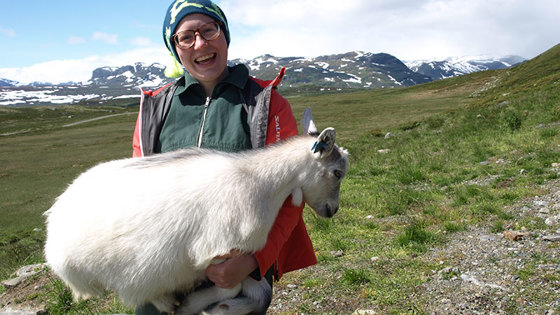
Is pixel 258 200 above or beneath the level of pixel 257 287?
above

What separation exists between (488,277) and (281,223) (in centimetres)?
399

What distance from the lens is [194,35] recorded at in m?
3.64

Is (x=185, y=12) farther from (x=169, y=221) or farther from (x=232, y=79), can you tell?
(x=169, y=221)

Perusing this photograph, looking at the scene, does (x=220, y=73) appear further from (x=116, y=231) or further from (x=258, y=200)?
(x=116, y=231)

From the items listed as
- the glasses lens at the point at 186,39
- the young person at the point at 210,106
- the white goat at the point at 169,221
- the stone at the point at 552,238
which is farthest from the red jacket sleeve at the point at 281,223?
the stone at the point at 552,238

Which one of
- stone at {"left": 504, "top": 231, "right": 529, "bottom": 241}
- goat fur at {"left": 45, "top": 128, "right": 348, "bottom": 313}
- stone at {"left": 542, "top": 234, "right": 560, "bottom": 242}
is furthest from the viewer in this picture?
stone at {"left": 504, "top": 231, "right": 529, "bottom": 241}

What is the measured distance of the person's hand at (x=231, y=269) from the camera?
9.96ft

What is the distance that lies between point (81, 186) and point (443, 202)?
346 inches

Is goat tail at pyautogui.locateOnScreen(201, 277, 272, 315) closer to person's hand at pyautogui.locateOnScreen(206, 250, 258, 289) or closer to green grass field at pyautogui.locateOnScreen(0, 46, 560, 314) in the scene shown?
person's hand at pyautogui.locateOnScreen(206, 250, 258, 289)

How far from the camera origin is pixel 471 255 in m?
6.48

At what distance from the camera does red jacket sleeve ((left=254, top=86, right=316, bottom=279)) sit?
3.30 m

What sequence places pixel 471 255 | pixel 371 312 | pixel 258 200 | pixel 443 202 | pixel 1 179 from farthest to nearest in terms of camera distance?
pixel 1 179 < pixel 443 202 < pixel 471 255 < pixel 371 312 < pixel 258 200

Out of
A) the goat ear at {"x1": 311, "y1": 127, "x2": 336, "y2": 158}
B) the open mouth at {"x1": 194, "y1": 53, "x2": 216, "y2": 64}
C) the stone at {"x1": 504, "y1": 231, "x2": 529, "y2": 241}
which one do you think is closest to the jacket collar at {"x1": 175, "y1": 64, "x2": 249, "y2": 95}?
the open mouth at {"x1": 194, "y1": 53, "x2": 216, "y2": 64}

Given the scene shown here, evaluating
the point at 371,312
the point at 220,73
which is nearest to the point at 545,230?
the point at 371,312
